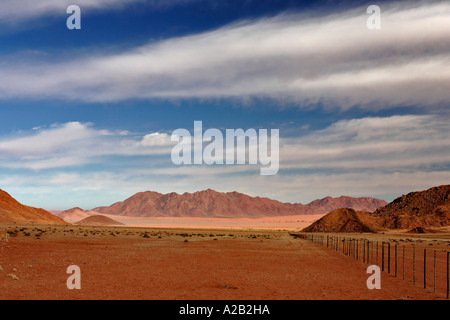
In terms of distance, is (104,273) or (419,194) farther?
(419,194)

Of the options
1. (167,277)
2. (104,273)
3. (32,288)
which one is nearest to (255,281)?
(167,277)

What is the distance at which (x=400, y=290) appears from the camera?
803 inches

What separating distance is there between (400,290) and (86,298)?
44.5 ft

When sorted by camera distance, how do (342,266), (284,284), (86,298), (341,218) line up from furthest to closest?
(341,218), (342,266), (284,284), (86,298)

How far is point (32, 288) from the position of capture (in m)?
19.0

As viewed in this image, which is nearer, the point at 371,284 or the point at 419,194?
the point at 371,284
